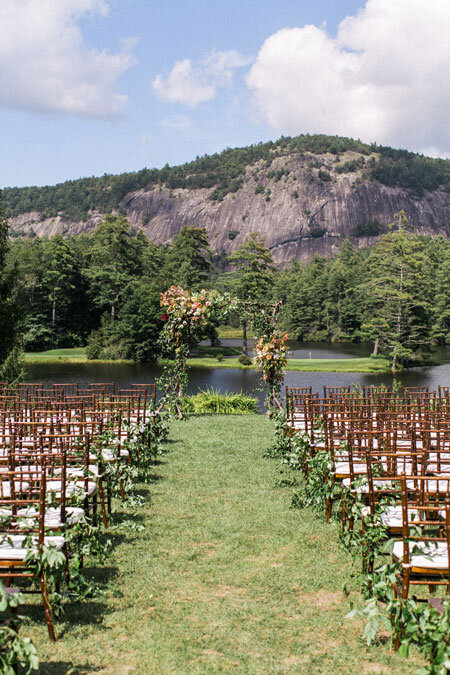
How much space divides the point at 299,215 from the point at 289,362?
Answer: 481ft

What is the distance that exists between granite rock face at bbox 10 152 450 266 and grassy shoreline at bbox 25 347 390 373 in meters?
129

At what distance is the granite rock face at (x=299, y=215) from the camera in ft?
586

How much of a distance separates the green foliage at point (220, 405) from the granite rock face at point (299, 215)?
521ft

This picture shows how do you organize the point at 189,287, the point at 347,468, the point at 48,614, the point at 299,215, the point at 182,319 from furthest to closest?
the point at 299,215
the point at 189,287
the point at 182,319
the point at 347,468
the point at 48,614

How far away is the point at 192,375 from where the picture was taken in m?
37.4

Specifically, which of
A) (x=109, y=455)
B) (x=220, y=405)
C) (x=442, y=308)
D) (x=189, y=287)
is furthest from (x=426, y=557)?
(x=442, y=308)

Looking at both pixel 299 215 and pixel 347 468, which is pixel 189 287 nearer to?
pixel 347 468

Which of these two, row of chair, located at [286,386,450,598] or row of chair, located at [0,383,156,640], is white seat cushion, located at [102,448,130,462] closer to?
row of chair, located at [0,383,156,640]

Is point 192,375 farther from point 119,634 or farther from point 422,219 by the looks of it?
point 422,219

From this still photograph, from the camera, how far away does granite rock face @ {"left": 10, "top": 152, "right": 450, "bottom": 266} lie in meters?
178

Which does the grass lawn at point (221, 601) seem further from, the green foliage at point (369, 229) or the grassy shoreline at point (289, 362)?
the green foliage at point (369, 229)

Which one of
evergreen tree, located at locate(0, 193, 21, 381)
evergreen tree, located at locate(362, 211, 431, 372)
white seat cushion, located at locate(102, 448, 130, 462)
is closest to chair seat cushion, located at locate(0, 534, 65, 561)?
white seat cushion, located at locate(102, 448, 130, 462)

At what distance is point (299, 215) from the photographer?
184125 millimetres

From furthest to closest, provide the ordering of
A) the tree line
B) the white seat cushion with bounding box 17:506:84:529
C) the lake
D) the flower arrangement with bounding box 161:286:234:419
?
the tree line < the lake < the flower arrangement with bounding box 161:286:234:419 < the white seat cushion with bounding box 17:506:84:529
